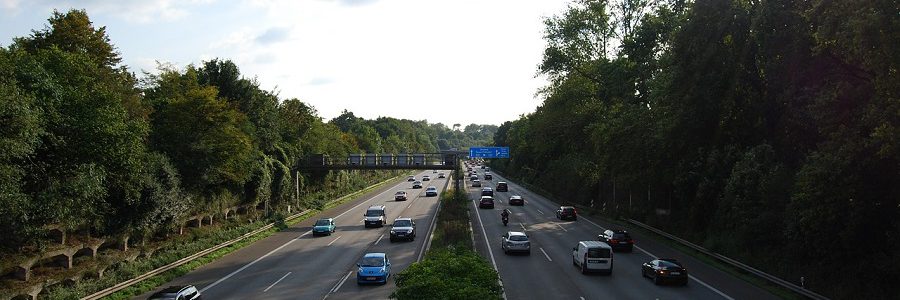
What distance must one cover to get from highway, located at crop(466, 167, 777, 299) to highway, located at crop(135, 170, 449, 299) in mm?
5063

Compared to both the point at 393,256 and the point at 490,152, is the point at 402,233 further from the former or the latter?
the point at 490,152

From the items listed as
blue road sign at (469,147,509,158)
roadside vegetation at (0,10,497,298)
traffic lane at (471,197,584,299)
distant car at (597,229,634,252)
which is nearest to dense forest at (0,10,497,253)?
roadside vegetation at (0,10,497,298)

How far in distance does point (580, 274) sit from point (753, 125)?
15.0m

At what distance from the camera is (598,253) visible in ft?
93.3

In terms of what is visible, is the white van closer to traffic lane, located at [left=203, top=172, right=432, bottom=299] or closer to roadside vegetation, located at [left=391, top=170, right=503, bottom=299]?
traffic lane, located at [left=203, top=172, right=432, bottom=299]

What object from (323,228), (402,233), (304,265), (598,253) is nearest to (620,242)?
(598,253)

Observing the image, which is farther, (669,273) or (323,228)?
(323,228)

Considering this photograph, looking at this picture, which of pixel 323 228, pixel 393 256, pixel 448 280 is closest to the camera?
pixel 448 280

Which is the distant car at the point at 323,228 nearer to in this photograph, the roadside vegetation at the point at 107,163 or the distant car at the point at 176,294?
the roadside vegetation at the point at 107,163

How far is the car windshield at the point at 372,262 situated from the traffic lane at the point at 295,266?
1987 millimetres

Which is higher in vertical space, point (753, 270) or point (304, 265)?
point (753, 270)

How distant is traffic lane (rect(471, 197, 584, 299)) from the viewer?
80.2 ft

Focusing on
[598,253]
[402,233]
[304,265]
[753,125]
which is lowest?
[304,265]

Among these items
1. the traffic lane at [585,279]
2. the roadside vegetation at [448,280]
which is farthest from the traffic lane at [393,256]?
the roadside vegetation at [448,280]
